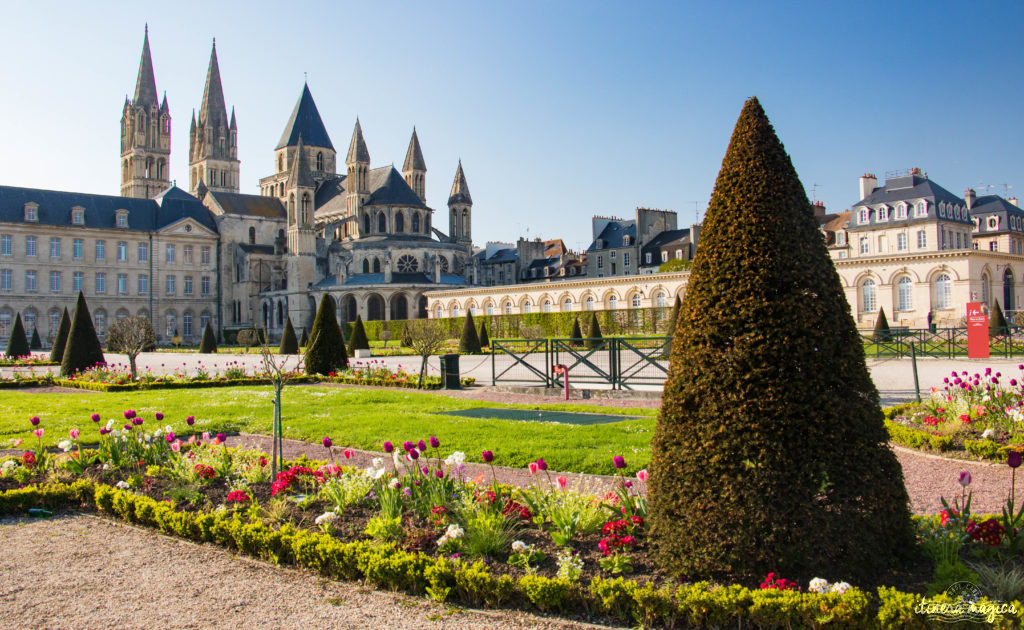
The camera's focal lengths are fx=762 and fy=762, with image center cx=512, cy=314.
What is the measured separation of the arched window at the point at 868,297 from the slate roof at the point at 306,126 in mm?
46722

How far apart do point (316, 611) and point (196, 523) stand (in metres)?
1.59

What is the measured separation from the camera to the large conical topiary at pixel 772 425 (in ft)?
10.9

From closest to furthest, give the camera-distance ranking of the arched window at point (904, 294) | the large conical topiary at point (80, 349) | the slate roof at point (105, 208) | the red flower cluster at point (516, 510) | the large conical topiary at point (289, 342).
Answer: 1. the red flower cluster at point (516, 510)
2. the large conical topiary at point (80, 349)
3. the large conical topiary at point (289, 342)
4. the arched window at point (904, 294)
5. the slate roof at point (105, 208)

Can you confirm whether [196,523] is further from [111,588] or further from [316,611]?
[316,611]

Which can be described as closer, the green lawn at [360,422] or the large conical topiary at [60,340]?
the green lawn at [360,422]

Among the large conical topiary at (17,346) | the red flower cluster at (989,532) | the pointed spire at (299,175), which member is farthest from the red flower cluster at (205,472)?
the pointed spire at (299,175)

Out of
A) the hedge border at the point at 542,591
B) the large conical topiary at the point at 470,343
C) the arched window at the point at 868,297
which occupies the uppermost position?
the arched window at the point at 868,297

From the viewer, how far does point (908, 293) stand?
115 ft

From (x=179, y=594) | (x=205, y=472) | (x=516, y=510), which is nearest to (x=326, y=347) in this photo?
(x=205, y=472)

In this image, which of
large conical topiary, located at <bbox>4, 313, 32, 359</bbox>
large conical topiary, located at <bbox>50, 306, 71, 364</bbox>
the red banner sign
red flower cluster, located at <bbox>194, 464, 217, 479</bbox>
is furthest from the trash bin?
large conical topiary, located at <bbox>4, 313, 32, 359</bbox>

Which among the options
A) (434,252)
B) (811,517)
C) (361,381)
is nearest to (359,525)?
(811,517)

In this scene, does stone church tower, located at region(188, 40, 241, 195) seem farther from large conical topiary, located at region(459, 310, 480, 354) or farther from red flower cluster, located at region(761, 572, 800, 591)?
red flower cluster, located at region(761, 572, 800, 591)

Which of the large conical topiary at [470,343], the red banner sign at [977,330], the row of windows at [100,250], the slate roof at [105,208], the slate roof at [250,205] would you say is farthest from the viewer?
the slate roof at [250,205]

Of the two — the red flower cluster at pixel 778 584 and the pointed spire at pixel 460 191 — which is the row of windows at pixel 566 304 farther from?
the red flower cluster at pixel 778 584
